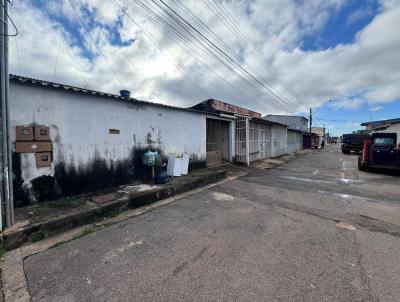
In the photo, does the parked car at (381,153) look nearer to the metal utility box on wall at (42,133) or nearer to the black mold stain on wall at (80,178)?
the black mold stain on wall at (80,178)

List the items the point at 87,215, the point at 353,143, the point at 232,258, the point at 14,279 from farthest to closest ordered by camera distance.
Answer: the point at 353,143, the point at 87,215, the point at 232,258, the point at 14,279

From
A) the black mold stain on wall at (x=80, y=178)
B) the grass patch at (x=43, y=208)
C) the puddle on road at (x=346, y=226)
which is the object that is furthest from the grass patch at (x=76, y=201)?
the puddle on road at (x=346, y=226)

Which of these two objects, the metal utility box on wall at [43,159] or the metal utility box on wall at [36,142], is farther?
the metal utility box on wall at [43,159]

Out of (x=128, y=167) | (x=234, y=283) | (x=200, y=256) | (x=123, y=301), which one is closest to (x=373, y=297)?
(x=234, y=283)

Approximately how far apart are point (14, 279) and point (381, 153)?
546 inches

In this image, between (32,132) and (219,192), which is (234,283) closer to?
(219,192)

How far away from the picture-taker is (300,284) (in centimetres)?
250

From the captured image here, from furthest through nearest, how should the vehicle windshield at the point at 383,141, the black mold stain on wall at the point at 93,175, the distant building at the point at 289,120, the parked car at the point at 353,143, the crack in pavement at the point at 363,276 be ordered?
the distant building at the point at 289,120, the parked car at the point at 353,143, the vehicle windshield at the point at 383,141, the black mold stain on wall at the point at 93,175, the crack in pavement at the point at 363,276

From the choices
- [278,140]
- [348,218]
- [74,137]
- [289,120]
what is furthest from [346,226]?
[289,120]

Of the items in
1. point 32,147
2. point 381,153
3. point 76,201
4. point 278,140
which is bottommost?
point 76,201

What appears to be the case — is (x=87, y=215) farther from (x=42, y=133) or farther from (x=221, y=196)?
(x=221, y=196)

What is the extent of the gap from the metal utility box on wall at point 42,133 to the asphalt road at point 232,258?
2509mm

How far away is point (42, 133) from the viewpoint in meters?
4.78

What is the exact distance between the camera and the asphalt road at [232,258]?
2404 millimetres
